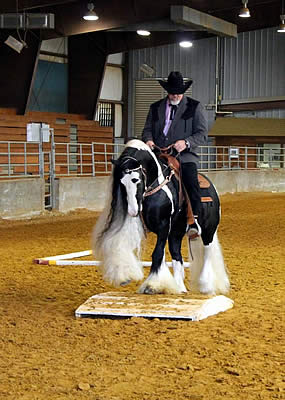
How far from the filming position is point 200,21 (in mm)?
19125

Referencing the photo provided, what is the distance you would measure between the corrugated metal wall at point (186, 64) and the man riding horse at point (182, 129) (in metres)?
23.0

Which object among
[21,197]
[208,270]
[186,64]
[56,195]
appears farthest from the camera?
[186,64]

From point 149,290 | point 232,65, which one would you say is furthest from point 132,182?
point 232,65

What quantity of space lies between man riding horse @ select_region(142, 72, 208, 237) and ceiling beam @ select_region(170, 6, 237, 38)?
12.7 metres

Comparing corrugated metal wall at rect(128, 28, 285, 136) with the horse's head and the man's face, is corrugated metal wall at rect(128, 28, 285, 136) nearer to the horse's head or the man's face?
the man's face

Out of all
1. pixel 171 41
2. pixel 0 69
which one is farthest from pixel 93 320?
pixel 171 41

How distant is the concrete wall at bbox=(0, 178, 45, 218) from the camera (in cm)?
1329

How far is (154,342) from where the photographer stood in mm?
4496

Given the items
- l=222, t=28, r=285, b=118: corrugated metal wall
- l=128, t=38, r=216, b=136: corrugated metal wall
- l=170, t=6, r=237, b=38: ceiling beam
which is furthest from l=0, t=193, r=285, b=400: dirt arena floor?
l=128, t=38, r=216, b=136: corrugated metal wall

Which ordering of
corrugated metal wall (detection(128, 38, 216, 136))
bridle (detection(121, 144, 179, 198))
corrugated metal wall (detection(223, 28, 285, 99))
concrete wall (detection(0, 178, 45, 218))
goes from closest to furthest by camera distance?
bridle (detection(121, 144, 179, 198)), concrete wall (detection(0, 178, 45, 218)), corrugated metal wall (detection(223, 28, 285, 99)), corrugated metal wall (detection(128, 38, 216, 136))

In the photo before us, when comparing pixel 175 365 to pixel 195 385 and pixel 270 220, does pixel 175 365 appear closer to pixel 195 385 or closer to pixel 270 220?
pixel 195 385

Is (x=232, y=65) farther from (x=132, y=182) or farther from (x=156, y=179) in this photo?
(x=132, y=182)

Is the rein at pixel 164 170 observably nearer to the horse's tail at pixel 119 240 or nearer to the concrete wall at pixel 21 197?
the horse's tail at pixel 119 240

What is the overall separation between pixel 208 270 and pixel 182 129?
4.27 ft
